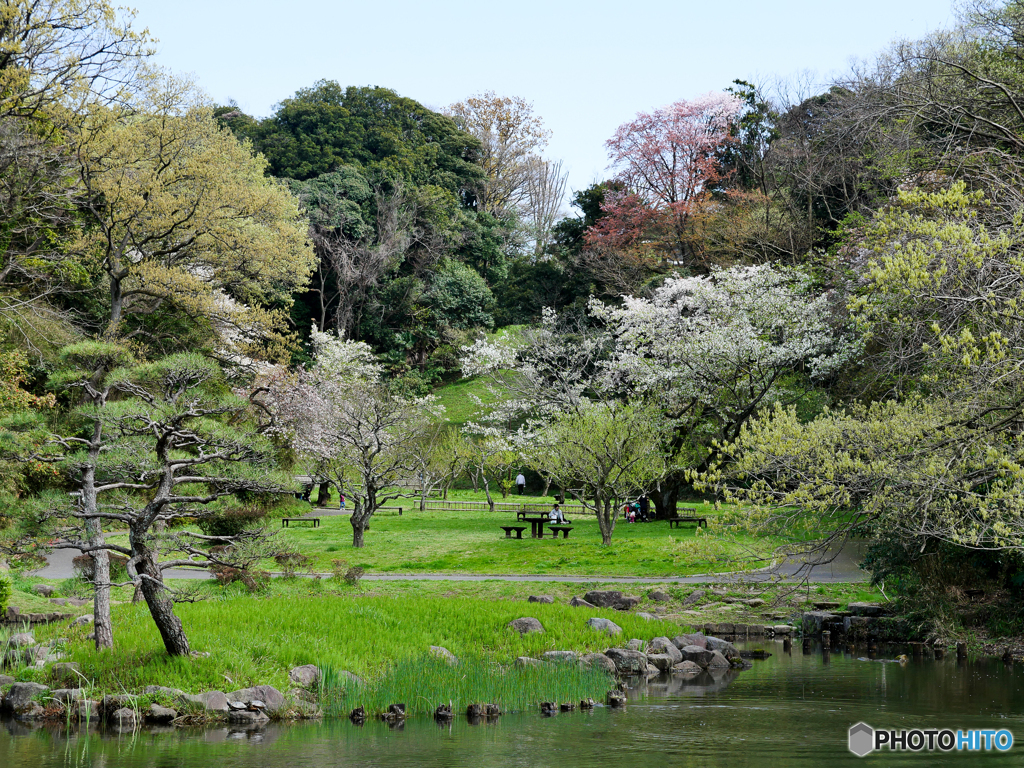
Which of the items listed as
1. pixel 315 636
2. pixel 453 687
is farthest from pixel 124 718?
pixel 453 687

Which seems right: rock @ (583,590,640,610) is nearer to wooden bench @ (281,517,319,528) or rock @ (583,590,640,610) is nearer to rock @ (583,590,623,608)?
rock @ (583,590,623,608)

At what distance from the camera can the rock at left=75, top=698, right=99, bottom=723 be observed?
8477mm

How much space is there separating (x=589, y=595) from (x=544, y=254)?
38412 mm

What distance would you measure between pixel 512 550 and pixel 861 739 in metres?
13.1

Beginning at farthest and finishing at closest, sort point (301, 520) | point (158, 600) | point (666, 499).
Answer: point (666, 499) < point (301, 520) < point (158, 600)

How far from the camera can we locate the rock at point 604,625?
11.8m

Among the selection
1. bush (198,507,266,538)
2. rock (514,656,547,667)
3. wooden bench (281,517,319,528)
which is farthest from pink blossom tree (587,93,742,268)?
Answer: rock (514,656,547,667)

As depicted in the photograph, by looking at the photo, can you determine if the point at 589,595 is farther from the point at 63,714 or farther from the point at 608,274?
the point at 608,274

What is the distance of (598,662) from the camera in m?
10.7

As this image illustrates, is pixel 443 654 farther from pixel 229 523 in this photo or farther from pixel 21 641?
pixel 229 523

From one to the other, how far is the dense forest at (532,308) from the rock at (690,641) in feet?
6.37

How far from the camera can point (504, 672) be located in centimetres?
1011

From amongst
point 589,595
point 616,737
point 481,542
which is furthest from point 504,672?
point 481,542

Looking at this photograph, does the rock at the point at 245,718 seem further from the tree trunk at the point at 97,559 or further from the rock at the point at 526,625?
the rock at the point at 526,625
